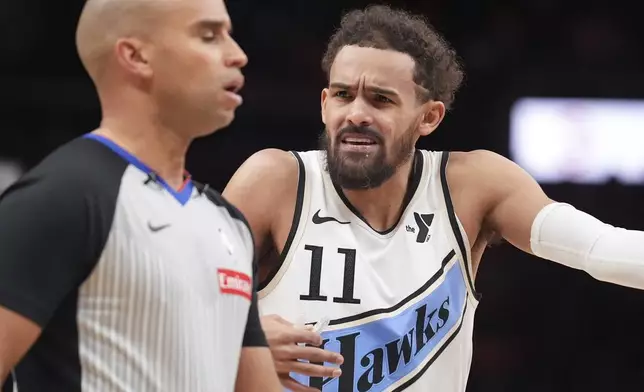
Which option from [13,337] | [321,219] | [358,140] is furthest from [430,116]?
[13,337]

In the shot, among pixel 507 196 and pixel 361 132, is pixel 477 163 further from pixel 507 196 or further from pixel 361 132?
pixel 361 132

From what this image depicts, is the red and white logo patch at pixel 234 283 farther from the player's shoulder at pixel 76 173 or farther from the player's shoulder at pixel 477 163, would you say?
the player's shoulder at pixel 477 163

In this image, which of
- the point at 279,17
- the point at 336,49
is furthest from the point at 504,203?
the point at 279,17

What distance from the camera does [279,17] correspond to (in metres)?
9.11

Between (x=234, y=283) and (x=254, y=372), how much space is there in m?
0.25

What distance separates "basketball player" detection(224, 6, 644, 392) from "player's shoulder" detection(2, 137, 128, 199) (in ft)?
4.11

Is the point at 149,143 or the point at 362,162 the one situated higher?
the point at 149,143

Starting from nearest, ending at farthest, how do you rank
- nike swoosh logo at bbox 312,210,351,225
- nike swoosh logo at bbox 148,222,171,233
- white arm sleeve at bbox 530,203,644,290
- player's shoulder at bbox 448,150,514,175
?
1. nike swoosh logo at bbox 148,222,171,233
2. white arm sleeve at bbox 530,203,644,290
3. nike swoosh logo at bbox 312,210,351,225
4. player's shoulder at bbox 448,150,514,175

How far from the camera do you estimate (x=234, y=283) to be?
2.08 m

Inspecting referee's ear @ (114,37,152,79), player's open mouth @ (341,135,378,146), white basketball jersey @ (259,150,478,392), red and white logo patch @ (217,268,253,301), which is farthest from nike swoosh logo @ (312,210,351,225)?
referee's ear @ (114,37,152,79)

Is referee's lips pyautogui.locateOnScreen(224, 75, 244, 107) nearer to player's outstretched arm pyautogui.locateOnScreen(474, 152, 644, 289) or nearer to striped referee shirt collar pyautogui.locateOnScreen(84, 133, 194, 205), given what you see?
striped referee shirt collar pyautogui.locateOnScreen(84, 133, 194, 205)

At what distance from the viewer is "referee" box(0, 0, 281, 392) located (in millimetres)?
1806

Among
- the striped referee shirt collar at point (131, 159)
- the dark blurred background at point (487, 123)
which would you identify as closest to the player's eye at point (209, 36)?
the striped referee shirt collar at point (131, 159)

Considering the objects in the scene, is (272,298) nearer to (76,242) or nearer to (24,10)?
(76,242)
